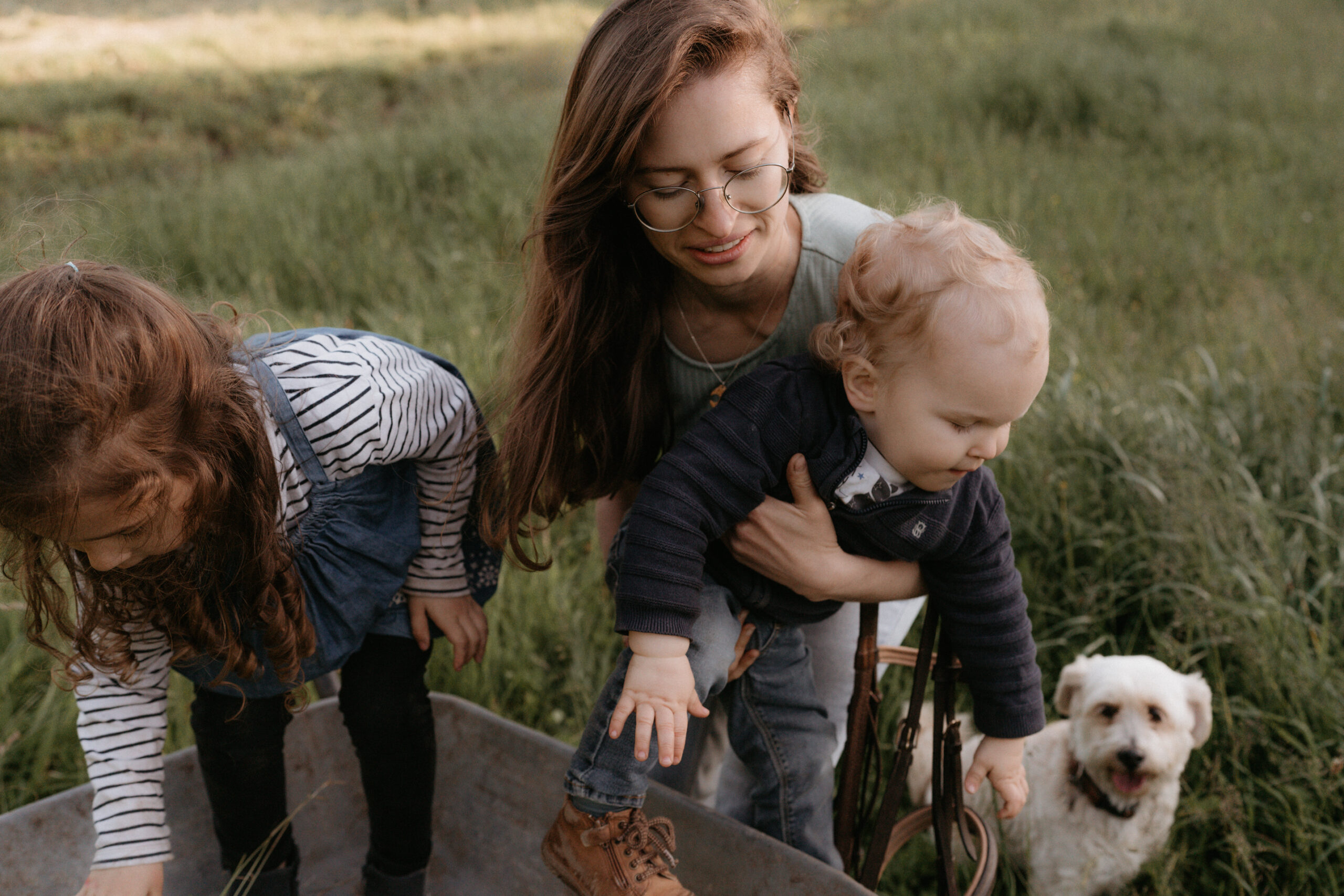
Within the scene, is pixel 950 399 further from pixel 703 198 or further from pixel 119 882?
pixel 119 882

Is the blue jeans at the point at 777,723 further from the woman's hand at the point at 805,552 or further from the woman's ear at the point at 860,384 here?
the woman's ear at the point at 860,384

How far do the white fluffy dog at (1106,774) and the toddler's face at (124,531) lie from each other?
4.81 ft

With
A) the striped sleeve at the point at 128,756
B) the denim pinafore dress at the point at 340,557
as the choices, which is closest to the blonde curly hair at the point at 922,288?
the denim pinafore dress at the point at 340,557

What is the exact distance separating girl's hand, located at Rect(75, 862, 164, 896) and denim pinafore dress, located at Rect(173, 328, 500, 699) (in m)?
0.29

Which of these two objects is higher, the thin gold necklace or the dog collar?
the thin gold necklace

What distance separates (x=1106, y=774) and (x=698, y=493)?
4.10 feet

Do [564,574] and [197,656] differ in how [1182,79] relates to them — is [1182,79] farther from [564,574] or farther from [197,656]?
[197,656]

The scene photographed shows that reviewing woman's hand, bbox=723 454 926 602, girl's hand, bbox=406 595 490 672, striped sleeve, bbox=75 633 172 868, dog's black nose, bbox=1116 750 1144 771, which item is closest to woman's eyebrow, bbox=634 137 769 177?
woman's hand, bbox=723 454 926 602

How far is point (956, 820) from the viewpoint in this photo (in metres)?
1.57

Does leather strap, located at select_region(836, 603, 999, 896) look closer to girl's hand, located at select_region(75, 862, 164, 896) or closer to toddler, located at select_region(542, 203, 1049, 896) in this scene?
toddler, located at select_region(542, 203, 1049, 896)

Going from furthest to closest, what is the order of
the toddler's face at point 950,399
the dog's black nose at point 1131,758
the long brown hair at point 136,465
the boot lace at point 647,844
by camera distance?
1. the dog's black nose at point 1131,758
2. the boot lace at point 647,844
3. the toddler's face at point 950,399
4. the long brown hair at point 136,465

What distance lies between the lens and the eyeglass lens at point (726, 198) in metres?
1.47

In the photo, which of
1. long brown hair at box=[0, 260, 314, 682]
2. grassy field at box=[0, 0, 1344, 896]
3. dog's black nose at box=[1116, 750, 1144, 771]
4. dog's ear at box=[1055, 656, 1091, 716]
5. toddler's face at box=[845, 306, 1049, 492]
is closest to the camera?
long brown hair at box=[0, 260, 314, 682]

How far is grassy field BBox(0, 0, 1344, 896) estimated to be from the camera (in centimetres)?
227
